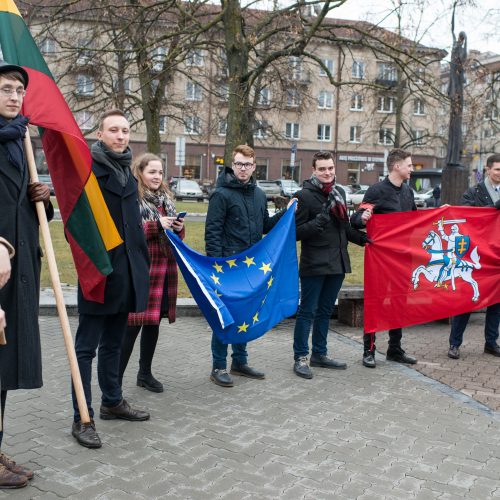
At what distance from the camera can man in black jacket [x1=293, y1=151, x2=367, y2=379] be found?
21.3 ft

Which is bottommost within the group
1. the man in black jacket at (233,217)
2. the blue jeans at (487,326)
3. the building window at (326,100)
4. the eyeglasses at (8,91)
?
the blue jeans at (487,326)

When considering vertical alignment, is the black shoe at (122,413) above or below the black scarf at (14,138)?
below

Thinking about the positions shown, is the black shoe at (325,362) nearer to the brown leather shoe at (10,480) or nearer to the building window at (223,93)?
the brown leather shoe at (10,480)

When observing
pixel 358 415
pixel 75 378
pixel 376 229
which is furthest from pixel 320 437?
pixel 376 229

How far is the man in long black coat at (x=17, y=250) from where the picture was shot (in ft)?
12.6

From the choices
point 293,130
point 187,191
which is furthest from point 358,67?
point 293,130

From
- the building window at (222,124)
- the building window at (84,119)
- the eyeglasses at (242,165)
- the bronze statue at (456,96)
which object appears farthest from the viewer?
the building window at (222,124)

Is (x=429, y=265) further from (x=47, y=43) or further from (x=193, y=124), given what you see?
(x=193, y=124)

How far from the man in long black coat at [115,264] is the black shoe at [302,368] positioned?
2117 millimetres

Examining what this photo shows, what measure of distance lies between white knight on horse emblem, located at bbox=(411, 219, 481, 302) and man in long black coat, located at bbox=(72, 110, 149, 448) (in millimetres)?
3598

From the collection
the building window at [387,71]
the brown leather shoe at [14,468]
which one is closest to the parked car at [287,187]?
the building window at [387,71]

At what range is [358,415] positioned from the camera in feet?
17.9

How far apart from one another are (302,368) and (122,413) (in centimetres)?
204

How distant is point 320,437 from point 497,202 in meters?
4.04
